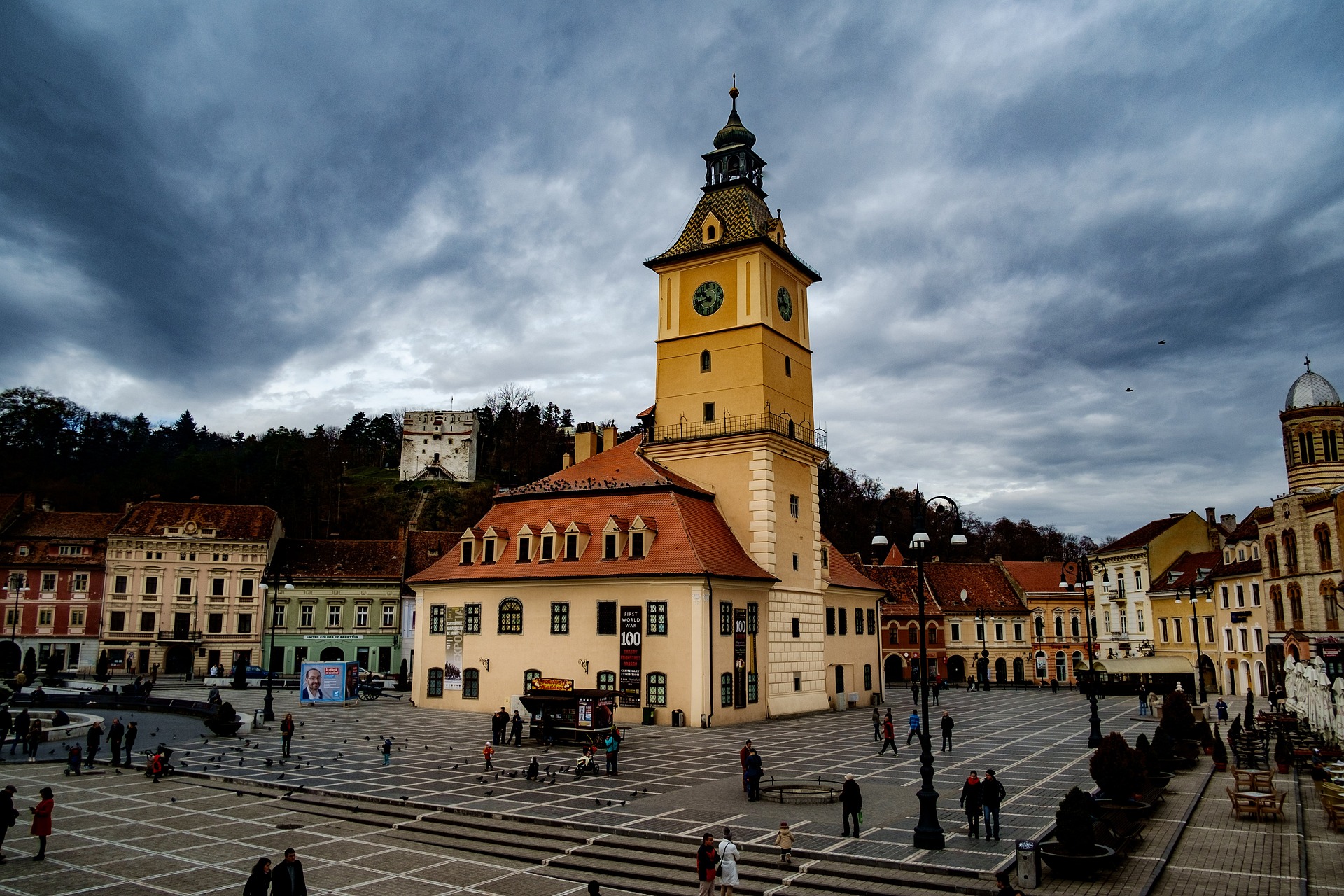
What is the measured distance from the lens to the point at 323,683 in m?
46.5

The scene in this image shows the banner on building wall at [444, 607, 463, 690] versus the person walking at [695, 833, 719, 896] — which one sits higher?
the banner on building wall at [444, 607, 463, 690]

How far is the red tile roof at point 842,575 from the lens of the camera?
169 ft

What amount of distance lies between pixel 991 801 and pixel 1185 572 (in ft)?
189

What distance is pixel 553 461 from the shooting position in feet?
397

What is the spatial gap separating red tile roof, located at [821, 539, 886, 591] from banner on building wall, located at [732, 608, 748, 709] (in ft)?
35.6

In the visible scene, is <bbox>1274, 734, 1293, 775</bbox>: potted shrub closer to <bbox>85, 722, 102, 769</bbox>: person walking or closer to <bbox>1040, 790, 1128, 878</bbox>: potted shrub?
<bbox>1040, 790, 1128, 878</bbox>: potted shrub

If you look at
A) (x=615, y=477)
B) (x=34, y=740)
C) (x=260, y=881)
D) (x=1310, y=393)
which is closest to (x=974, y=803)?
(x=260, y=881)

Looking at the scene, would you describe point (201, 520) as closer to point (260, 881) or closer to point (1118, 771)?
point (260, 881)

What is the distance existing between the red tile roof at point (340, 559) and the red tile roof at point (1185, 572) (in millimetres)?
57370

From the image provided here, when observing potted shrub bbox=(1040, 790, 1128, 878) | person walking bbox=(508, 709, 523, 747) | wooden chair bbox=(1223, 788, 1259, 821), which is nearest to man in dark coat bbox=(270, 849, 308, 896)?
potted shrub bbox=(1040, 790, 1128, 878)

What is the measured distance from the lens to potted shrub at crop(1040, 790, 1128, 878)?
624 inches

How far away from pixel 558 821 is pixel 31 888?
383 inches

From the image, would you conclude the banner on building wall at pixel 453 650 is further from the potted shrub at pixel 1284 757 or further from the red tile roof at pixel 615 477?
the potted shrub at pixel 1284 757

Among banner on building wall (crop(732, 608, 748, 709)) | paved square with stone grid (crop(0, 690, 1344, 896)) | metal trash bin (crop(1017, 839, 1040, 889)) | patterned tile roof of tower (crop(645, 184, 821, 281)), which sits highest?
patterned tile roof of tower (crop(645, 184, 821, 281))
